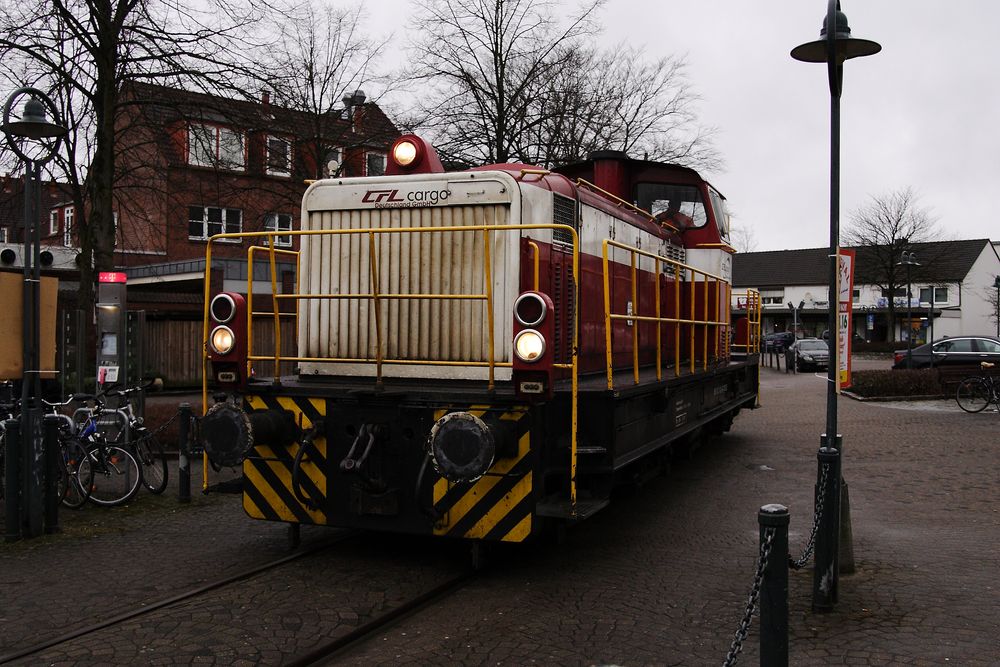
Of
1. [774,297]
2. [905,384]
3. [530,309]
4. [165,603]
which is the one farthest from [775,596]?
[774,297]

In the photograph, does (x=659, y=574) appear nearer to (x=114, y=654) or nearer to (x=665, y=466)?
(x=665, y=466)

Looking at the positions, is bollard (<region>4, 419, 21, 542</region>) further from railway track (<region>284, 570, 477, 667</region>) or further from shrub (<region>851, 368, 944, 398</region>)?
shrub (<region>851, 368, 944, 398</region>)

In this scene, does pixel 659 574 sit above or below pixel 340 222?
below

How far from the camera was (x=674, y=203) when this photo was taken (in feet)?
33.9

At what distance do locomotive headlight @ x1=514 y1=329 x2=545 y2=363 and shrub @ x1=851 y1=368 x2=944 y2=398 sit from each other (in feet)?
57.1

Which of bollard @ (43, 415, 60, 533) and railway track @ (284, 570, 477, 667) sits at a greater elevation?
bollard @ (43, 415, 60, 533)

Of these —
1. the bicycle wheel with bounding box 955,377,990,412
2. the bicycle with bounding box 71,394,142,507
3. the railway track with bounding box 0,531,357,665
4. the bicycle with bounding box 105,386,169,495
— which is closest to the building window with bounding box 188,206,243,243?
the bicycle with bounding box 105,386,169,495

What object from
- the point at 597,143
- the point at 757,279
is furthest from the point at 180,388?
the point at 757,279

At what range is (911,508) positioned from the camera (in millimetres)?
Answer: 8281

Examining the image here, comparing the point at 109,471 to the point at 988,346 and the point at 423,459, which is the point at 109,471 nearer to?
the point at 423,459

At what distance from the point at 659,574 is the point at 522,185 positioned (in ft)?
9.84

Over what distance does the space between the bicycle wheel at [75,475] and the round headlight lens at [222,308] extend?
2.80 metres

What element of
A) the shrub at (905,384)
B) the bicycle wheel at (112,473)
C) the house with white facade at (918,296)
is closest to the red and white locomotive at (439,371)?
the bicycle wheel at (112,473)

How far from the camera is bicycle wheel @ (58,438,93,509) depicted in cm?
789
